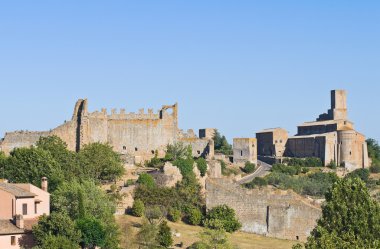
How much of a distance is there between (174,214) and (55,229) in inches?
479

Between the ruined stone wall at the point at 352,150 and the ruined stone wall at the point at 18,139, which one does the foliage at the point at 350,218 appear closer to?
the ruined stone wall at the point at 18,139

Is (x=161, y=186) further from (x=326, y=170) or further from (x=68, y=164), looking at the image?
(x=326, y=170)

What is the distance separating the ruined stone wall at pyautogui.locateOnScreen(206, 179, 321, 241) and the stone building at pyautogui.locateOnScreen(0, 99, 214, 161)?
16.8m

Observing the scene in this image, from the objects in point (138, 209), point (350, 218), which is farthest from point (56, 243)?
point (350, 218)

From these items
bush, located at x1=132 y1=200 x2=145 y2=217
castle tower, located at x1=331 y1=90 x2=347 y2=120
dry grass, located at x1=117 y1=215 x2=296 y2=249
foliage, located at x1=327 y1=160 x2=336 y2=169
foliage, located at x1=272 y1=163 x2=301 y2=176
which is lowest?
dry grass, located at x1=117 y1=215 x2=296 y2=249

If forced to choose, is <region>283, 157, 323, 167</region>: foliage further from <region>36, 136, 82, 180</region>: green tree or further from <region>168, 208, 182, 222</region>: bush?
<region>168, 208, 182, 222</region>: bush

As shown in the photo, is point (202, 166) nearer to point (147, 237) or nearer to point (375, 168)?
point (147, 237)

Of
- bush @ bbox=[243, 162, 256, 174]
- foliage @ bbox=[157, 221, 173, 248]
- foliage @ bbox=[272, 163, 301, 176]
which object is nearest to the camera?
foliage @ bbox=[157, 221, 173, 248]

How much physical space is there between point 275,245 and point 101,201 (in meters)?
11.5

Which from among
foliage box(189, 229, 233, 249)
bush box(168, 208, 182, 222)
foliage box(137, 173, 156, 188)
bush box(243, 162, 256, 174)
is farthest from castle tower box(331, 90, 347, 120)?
foliage box(189, 229, 233, 249)

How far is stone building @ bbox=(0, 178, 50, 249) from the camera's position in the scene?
175ft

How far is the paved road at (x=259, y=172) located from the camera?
8366 cm

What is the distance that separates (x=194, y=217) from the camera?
210 ft

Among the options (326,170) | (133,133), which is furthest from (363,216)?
(326,170)
